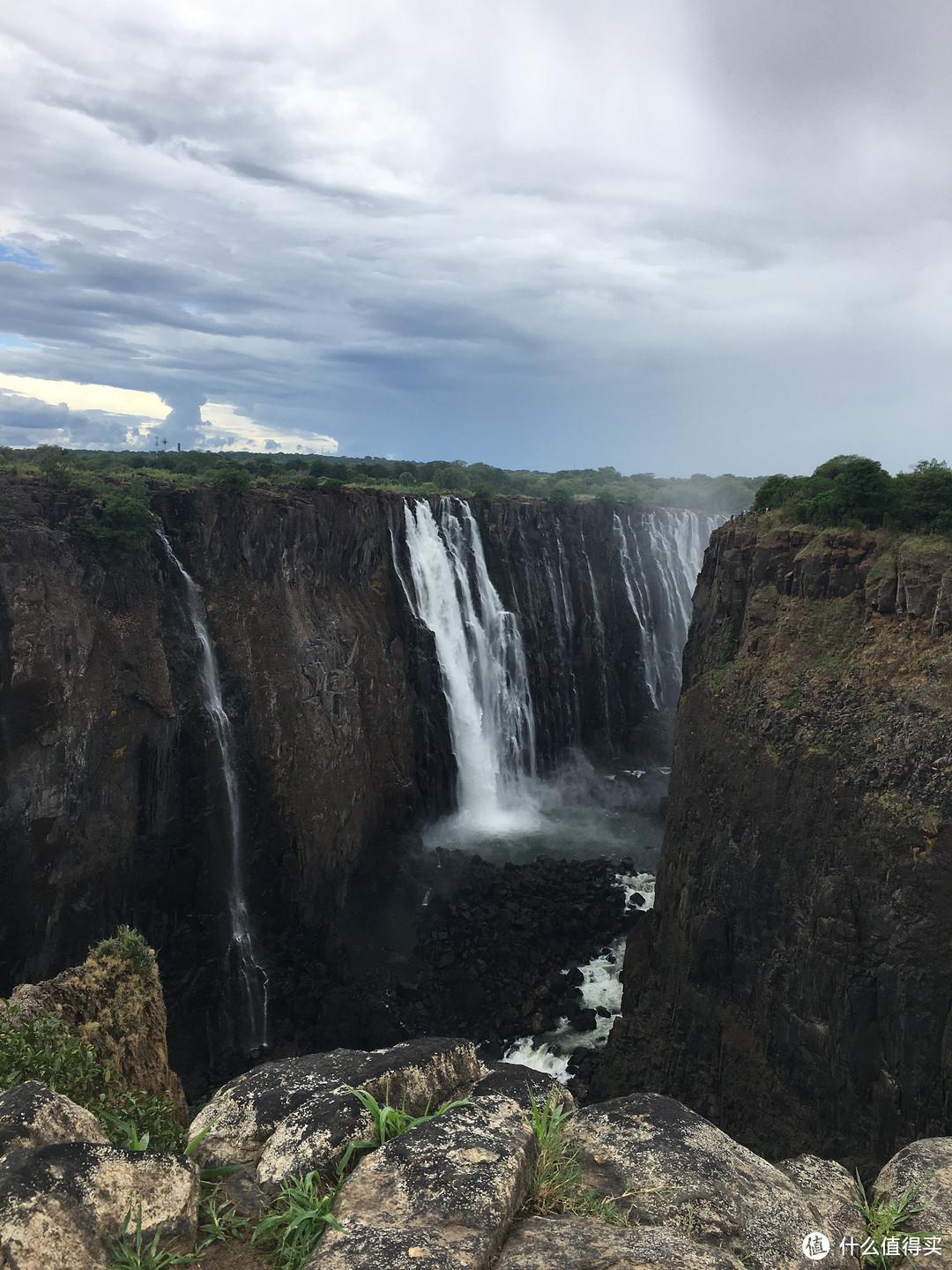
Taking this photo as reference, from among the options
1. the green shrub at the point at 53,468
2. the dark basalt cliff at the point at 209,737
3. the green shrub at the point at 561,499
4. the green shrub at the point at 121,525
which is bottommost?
the dark basalt cliff at the point at 209,737

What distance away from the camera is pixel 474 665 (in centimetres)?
4062

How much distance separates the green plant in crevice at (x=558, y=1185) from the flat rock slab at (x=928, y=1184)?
93.1 inches

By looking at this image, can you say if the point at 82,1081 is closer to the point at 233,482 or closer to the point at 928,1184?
the point at 928,1184

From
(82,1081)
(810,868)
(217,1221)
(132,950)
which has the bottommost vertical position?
(810,868)

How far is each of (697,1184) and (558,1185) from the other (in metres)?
1.12

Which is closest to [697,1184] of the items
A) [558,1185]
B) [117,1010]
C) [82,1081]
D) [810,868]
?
[558,1185]

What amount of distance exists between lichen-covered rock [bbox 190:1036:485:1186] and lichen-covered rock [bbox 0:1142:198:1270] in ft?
2.42

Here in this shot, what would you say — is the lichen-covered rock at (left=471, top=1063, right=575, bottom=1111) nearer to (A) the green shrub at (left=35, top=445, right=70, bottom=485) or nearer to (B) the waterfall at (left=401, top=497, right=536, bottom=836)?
(A) the green shrub at (left=35, top=445, right=70, bottom=485)

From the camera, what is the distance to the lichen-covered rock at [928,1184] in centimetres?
591

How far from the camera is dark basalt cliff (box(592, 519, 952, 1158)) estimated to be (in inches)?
601

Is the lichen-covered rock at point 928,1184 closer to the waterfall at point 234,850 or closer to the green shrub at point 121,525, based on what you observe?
the waterfall at point 234,850

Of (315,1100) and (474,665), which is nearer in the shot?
(315,1100)

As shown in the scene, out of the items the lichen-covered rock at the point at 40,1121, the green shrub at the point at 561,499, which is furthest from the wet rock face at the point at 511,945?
the green shrub at the point at 561,499

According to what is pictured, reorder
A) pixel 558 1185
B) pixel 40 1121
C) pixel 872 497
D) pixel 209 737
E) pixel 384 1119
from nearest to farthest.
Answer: pixel 40 1121, pixel 558 1185, pixel 384 1119, pixel 872 497, pixel 209 737
